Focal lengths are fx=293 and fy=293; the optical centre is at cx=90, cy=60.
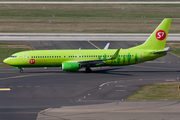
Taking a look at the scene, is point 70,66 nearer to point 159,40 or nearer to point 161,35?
point 159,40

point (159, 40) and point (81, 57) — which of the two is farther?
point (159, 40)

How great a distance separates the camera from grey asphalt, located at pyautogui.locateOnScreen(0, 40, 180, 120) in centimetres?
2641

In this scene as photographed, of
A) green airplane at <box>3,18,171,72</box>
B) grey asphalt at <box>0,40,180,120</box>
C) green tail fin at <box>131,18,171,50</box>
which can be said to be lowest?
grey asphalt at <box>0,40,180,120</box>

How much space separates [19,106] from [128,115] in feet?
35.2

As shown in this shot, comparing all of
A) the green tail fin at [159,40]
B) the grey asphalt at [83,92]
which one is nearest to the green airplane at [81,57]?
the green tail fin at [159,40]

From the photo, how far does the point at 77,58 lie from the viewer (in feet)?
156

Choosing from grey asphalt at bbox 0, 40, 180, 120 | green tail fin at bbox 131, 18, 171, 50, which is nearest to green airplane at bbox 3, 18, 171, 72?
green tail fin at bbox 131, 18, 171, 50

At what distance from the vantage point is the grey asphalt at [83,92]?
26.4 meters

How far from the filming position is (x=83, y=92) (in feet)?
115

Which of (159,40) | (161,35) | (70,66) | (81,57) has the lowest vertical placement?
(70,66)

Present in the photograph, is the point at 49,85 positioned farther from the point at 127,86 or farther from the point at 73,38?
the point at 73,38

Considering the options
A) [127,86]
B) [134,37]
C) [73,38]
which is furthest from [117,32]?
[127,86]

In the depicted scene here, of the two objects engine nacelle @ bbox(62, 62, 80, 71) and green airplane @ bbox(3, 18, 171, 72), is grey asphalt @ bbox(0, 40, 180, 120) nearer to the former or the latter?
engine nacelle @ bbox(62, 62, 80, 71)

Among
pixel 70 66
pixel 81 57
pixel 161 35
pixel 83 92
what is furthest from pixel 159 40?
pixel 83 92
